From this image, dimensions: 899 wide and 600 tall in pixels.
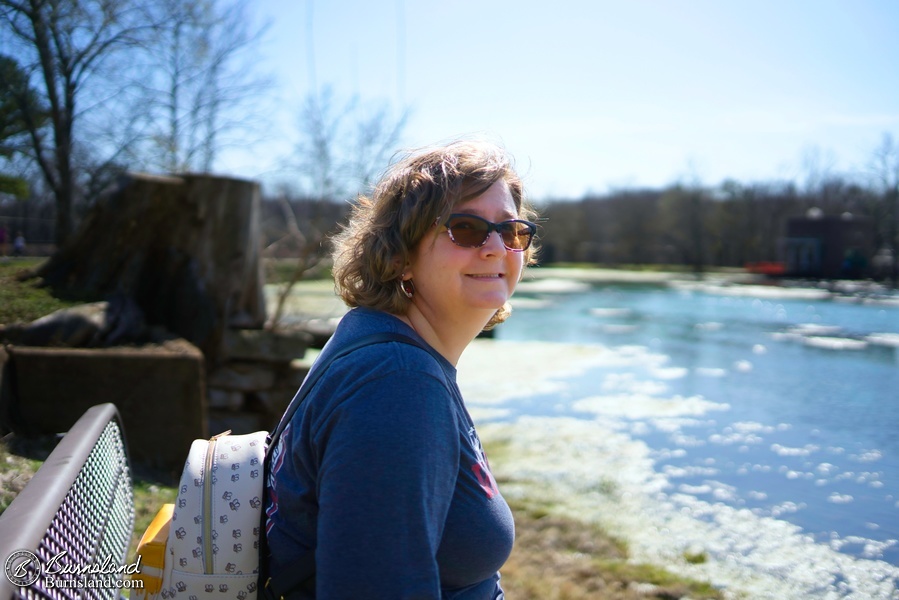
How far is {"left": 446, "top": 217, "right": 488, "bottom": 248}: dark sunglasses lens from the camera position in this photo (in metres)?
1.66

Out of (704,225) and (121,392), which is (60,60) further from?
(704,225)

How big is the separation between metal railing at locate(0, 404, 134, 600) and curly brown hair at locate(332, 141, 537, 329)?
0.70m

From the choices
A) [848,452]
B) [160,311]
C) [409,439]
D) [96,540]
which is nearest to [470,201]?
Result: [409,439]

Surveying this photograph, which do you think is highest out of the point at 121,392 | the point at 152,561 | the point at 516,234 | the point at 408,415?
the point at 516,234

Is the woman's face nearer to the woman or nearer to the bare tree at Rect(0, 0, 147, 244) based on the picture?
the woman

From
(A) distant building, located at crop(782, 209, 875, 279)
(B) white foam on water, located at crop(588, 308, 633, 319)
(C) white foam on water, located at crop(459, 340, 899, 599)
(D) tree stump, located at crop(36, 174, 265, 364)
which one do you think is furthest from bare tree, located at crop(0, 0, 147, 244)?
(A) distant building, located at crop(782, 209, 875, 279)

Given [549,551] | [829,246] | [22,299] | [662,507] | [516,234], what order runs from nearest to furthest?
[516,234] < [22,299] < [549,551] < [662,507] < [829,246]

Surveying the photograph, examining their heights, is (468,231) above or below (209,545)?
above

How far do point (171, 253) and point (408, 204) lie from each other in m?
4.85

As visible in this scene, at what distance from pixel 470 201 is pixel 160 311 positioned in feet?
15.8

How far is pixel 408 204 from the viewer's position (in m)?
1.66

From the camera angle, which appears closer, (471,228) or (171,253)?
(471,228)

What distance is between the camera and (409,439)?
129 centimetres

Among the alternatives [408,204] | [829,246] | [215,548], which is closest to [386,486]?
[215,548]
